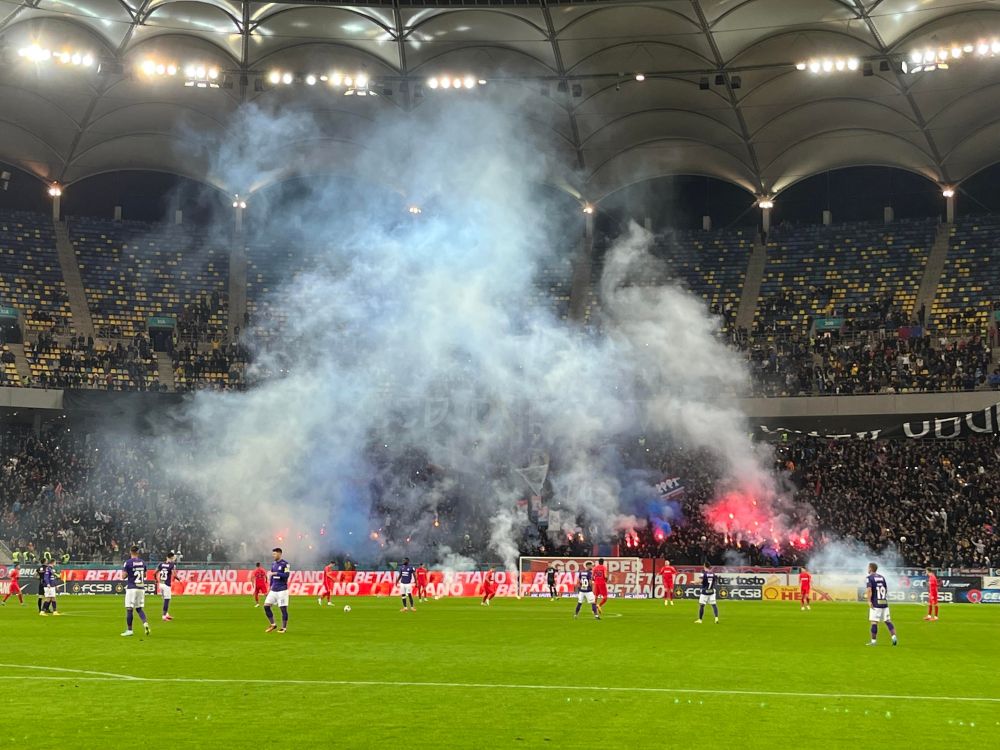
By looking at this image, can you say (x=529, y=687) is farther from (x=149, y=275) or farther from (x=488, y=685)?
(x=149, y=275)

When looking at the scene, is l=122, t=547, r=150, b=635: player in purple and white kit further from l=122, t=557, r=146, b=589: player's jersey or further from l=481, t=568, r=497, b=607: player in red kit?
l=481, t=568, r=497, b=607: player in red kit

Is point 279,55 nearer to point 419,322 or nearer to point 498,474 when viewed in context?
point 419,322

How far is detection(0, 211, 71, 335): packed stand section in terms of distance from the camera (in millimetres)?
58031

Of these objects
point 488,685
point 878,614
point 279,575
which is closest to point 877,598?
point 878,614

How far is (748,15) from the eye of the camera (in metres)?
47.3

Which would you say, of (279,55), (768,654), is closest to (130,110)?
(279,55)

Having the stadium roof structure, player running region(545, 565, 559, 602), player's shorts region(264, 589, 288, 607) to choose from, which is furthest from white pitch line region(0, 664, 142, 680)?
the stadium roof structure

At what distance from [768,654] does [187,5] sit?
125 ft

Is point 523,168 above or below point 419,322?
above

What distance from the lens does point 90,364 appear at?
184ft

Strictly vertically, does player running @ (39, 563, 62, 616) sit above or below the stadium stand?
below

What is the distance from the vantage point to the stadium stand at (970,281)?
56.6 metres

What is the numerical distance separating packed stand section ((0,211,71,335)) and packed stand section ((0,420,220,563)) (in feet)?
24.4

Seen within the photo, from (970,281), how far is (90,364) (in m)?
46.7
